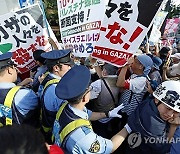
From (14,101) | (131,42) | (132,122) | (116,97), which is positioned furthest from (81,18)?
(132,122)

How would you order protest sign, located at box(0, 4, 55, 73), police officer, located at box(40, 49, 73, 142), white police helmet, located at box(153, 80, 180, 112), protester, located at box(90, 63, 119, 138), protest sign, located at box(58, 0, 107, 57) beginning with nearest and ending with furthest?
1. white police helmet, located at box(153, 80, 180, 112)
2. police officer, located at box(40, 49, 73, 142)
3. protester, located at box(90, 63, 119, 138)
4. protest sign, located at box(58, 0, 107, 57)
5. protest sign, located at box(0, 4, 55, 73)

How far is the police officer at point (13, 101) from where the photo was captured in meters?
2.73

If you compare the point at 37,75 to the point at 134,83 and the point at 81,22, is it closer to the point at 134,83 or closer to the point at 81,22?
the point at 81,22

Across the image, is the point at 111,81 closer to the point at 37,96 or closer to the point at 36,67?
the point at 37,96

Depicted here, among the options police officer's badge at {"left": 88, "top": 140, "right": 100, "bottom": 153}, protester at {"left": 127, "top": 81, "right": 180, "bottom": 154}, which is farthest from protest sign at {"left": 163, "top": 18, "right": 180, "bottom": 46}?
police officer's badge at {"left": 88, "top": 140, "right": 100, "bottom": 153}

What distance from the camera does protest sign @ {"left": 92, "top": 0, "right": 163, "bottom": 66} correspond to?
2961 mm

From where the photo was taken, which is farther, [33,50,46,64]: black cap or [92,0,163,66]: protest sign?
[33,50,46,64]: black cap

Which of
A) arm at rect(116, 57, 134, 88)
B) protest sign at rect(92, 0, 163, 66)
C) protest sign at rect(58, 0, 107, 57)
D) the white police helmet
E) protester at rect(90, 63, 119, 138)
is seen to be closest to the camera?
the white police helmet

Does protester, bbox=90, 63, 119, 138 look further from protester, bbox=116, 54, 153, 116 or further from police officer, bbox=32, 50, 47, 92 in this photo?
police officer, bbox=32, 50, 47, 92

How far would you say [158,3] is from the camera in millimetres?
2840

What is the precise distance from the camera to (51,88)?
287cm

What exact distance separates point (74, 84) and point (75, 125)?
14.3 inches

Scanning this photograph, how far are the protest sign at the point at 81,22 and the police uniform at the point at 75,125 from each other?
1.43m

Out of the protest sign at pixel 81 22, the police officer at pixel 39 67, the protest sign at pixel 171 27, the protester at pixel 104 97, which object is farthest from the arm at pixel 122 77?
the protest sign at pixel 171 27
